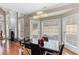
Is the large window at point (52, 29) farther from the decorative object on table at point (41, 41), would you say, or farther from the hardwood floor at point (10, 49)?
the hardwood floor at point (10, 49)

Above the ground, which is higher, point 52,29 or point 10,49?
point 52,29

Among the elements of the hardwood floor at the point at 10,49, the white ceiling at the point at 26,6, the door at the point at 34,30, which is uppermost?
the white ceiling at the point at 26,6

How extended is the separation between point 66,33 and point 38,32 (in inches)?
20.3

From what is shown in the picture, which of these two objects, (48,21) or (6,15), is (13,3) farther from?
(48,21)

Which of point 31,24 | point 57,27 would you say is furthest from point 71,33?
point 31,24

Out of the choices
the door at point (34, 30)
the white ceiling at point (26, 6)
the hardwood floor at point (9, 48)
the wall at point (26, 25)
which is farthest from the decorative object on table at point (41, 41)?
the white ceiling at point (26, 6)

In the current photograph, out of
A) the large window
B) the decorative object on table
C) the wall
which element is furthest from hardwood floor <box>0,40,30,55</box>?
the large window

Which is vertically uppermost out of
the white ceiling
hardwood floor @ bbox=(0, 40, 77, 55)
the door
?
the white ceiling

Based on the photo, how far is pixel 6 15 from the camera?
7.27 ft

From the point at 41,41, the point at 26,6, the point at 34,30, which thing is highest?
the point at 26,6

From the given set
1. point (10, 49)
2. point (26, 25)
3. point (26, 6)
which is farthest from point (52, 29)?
point (10, 49)

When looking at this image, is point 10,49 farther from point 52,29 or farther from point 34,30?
point 52,29

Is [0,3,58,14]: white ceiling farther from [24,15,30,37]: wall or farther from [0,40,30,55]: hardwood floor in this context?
[0,40,30,55]: hardwood floor

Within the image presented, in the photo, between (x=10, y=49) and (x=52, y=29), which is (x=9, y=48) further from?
(x=52, y=29)
